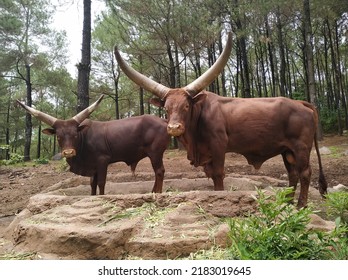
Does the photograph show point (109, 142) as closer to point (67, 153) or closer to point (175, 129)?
point (67, 153)

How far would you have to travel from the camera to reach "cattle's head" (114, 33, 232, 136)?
3445mm

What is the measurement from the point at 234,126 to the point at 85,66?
202 inches

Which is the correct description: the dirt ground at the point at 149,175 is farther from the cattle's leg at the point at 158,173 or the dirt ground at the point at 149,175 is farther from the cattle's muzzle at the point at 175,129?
the cattle's muzzle at the point at 175,129

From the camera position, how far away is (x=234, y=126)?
4027mm

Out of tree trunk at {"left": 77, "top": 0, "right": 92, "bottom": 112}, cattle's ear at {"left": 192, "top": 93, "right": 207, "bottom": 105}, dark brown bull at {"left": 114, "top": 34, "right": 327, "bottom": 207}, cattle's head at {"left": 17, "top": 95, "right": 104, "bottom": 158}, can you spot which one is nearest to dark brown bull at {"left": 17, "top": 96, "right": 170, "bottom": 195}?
cattle's head at {"left": 17, "top": 95, "right": 104, "bottom": 158}

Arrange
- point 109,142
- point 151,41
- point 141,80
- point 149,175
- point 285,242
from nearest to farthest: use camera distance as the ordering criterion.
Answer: point 285,242 < point 141,80 < point 109,142 < point 149,175 < point 151,41

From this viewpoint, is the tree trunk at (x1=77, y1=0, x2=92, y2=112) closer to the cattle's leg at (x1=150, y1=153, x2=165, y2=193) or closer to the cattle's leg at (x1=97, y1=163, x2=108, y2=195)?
the cattle's leg at (x1=97, y1=163, x2=108, y2=195)

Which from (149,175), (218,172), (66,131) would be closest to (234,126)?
(218,172)

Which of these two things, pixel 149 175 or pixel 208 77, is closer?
pixel 208 77

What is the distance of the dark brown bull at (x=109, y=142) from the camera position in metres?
4.80

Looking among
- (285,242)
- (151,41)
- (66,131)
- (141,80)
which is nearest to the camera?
(285,242)

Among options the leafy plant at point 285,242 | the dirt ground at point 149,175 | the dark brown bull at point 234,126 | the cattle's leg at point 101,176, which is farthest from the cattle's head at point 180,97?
the dirt ground at point 149,175

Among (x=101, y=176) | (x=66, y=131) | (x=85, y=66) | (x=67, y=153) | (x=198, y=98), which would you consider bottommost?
(x=101, y=176)

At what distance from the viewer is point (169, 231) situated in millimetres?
2713
